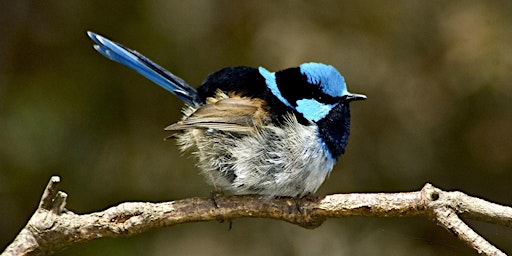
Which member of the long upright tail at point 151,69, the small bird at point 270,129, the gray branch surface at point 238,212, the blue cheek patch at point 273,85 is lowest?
the gray branch surface at point 238,212

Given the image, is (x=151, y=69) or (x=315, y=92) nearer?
(x=315, y=92)

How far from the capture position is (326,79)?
3.00 metres

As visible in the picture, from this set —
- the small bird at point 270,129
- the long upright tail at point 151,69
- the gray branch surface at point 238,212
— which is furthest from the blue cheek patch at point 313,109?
the long upright tail at point 151,69

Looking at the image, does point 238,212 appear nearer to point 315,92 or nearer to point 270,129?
point 270,129

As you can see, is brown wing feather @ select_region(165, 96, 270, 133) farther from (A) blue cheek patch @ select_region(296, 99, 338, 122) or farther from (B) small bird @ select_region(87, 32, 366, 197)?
(A) blue cheek patch @ select_region(296, 99, 338, 122)

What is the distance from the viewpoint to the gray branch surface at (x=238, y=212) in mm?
2283

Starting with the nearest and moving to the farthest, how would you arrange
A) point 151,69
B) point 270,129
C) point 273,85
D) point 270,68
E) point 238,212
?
point 238,212 → point 270,129 → point 273,85 → point 151,69 → point 270,68

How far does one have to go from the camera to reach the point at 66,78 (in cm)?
439

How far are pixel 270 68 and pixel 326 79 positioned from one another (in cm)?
151

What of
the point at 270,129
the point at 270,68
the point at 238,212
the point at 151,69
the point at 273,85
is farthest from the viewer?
the point at 270,68

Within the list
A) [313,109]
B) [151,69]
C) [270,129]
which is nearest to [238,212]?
[270,129]

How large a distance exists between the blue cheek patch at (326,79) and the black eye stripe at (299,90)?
2cm

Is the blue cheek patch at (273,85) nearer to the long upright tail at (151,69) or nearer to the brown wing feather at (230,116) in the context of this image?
the brown wing feather at (230,116)

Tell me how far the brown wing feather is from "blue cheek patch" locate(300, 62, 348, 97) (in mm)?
231
